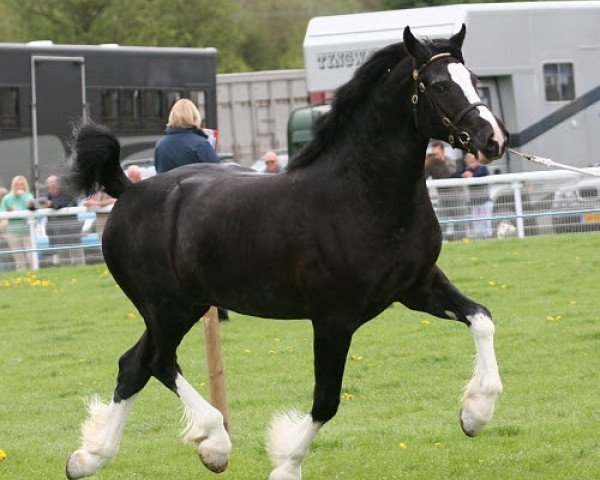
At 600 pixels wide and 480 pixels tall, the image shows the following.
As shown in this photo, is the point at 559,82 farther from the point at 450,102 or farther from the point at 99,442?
the point at 450,102

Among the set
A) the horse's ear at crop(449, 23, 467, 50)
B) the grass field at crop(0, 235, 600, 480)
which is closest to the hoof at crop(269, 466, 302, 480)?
the grass field at crop(0, 235, 600, 480)

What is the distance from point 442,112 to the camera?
6.95 metres

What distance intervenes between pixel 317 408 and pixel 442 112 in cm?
166

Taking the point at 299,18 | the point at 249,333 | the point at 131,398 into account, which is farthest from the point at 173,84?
the point at 299,18

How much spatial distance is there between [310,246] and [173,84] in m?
23.0

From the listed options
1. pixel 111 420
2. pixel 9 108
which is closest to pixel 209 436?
pixel 111 420

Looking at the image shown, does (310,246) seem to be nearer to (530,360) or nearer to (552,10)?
(530,360)

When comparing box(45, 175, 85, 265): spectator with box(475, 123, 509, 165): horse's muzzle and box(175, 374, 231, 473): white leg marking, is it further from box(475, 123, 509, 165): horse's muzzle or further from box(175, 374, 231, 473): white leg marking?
box(475, 123, 509, 165): horse's muzzle

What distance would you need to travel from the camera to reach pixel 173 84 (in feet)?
98.0

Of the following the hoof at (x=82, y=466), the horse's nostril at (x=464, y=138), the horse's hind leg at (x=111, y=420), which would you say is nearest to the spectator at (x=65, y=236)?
the horse's hind leg at (x=111, y=420)

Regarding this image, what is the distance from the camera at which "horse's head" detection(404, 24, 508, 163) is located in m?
6.71

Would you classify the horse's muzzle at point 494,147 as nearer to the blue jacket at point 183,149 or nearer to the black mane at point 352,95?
the black mane at point 352,95

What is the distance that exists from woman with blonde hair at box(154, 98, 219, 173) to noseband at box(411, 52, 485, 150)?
5.27m

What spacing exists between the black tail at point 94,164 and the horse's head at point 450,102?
2170 mm
